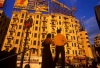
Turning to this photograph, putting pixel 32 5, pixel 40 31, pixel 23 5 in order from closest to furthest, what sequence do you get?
pixel 40 31
pixel 23 5
pixel 32 5

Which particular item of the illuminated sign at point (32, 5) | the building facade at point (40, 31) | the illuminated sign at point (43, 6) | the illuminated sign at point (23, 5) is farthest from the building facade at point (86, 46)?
the illuminated sign at point (23, 5)

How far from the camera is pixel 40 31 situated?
4019cm

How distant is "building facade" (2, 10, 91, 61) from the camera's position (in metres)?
36.1

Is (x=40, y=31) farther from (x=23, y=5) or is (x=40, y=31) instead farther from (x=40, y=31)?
(x=23, y=5)

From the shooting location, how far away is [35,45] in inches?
1430

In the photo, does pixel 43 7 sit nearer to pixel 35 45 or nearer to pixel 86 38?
pixel 35 45

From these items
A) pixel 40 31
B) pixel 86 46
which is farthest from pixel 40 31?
pixel 86 46

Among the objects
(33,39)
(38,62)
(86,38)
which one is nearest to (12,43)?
(33,39)

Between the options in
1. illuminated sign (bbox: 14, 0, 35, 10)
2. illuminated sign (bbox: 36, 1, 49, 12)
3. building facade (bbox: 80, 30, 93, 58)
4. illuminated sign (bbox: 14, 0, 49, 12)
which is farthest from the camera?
building facade (bbox: 80, 30, 93, 58)

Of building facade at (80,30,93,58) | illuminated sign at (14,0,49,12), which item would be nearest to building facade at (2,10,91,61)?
building facade at (80,30,93,58)

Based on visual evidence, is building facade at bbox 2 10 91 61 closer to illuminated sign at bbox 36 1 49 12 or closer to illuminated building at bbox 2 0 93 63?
illuminated building at bbox 2 0 93 63

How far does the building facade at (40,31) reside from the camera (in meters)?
36.1

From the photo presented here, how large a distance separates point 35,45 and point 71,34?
15723 millimetres

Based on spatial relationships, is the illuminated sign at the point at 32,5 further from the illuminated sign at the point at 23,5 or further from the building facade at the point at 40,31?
the building facade at the point at 40,31
